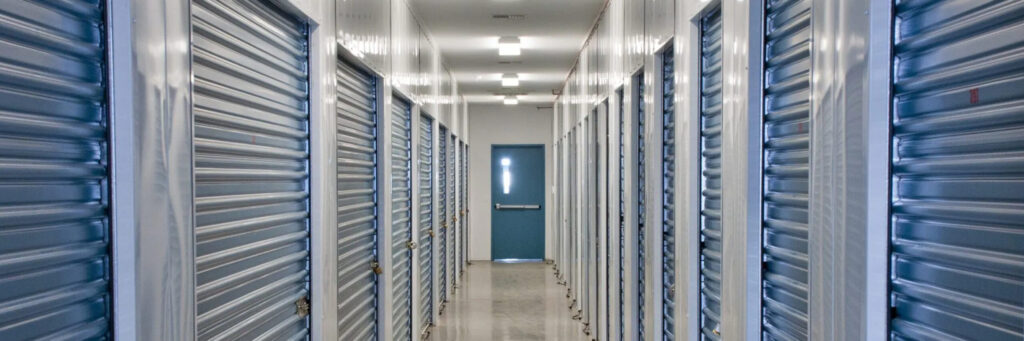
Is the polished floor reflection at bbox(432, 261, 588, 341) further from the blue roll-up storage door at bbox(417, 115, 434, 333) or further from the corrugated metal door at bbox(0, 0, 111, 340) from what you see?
the corrugated metal door at bbox(0, 0, 111, 340)

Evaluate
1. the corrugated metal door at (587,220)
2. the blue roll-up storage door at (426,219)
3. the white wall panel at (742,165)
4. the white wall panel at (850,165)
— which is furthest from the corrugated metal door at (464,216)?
the white wall panel at (850,165)

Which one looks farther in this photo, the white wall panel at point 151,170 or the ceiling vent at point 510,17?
the ceiling vent at point 510,17

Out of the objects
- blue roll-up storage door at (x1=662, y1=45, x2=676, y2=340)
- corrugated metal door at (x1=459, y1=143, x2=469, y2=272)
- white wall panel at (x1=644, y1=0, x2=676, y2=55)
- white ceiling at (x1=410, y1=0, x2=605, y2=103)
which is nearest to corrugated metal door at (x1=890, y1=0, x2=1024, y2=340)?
white wall panel at (x1=644, y1=0, x2=676, y2=55)

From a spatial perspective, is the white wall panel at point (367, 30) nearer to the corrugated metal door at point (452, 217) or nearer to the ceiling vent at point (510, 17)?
the ceiling vent at point (510, 17)

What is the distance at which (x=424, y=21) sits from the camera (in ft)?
23.1

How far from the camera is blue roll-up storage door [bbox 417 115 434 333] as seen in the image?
7.11 meters

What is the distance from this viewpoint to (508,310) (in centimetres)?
928

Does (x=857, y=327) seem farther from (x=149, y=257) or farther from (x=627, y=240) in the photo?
(x=627, y=240)

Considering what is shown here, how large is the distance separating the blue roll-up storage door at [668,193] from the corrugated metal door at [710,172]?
1.77 ft

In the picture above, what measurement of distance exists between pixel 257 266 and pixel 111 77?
1.13 metres

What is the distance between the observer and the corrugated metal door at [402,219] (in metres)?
5.51

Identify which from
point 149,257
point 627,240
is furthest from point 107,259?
point 627,240

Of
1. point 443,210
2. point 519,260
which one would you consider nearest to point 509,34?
point 443,210

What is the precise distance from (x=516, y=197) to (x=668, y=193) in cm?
1132
